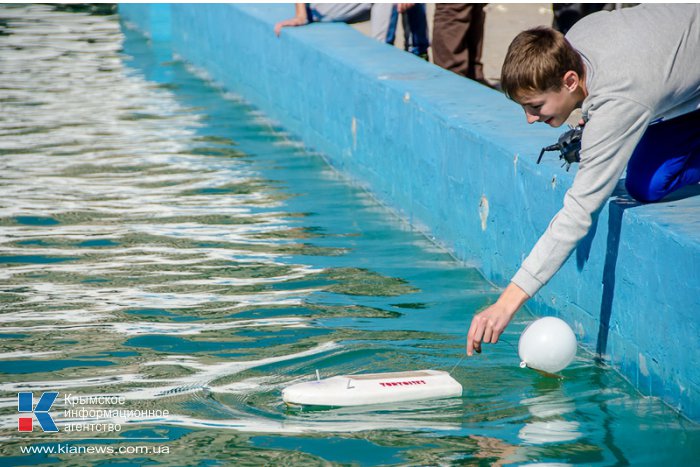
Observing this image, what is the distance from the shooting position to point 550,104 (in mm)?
4301

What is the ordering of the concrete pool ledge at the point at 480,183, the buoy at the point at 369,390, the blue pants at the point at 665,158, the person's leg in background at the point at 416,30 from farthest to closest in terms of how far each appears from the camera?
the person's leg in background at the point at 416,30
the blue pants at the point at 665,158
the buoy at the point at 369,390
the concrete pool ledge at the point at 480,183

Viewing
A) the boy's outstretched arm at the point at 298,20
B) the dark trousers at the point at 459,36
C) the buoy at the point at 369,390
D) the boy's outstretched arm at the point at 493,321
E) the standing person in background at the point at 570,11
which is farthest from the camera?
the boy's outstretched arm at the point at 298,20

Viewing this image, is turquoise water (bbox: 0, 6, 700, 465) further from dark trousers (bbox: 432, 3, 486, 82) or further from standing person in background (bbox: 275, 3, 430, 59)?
dark trousers (bbox: 432, 3, 486, 82)

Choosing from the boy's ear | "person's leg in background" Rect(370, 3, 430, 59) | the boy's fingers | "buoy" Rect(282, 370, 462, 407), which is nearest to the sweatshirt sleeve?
the boy's ear

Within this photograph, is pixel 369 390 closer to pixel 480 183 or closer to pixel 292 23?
pixel 480 183

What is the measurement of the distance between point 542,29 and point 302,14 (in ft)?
22.6

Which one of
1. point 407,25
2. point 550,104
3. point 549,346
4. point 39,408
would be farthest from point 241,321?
point 407,25

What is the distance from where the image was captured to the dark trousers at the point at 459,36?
9547 mm

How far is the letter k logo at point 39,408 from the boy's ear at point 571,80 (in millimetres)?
2536

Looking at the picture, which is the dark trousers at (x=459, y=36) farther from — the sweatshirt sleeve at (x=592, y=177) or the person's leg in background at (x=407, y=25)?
the sweatshirt sleeve at (x=592, y=177)

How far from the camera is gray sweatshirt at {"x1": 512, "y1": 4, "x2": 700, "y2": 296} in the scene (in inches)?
166

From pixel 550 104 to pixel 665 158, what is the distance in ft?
2.94

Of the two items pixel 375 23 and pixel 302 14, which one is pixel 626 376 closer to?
pixel 375 23

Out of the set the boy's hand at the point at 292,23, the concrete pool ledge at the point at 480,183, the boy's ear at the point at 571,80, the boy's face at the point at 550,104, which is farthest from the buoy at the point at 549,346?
the boy's hand at the point at 292,23
